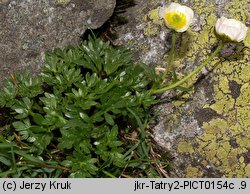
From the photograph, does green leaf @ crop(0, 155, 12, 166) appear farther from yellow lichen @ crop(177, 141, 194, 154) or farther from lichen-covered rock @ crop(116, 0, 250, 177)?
yellow lichen @ crop(177, 141, 194, 154)

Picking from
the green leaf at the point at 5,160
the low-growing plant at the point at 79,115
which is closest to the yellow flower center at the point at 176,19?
the low-growing plant at the point at 79,115

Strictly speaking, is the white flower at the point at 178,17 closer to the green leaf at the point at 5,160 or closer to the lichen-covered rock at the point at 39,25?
the lichen-covered rock at the point at 39,25

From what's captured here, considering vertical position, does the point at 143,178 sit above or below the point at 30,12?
below

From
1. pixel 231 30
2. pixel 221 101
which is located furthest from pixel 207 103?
pixel 231 30

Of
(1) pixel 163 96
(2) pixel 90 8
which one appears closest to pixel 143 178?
(1) pixel 163 96

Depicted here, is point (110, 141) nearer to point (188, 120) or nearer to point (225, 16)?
point (188, 120)

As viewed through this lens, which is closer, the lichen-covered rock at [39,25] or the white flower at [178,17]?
the white flower at [178,17]
